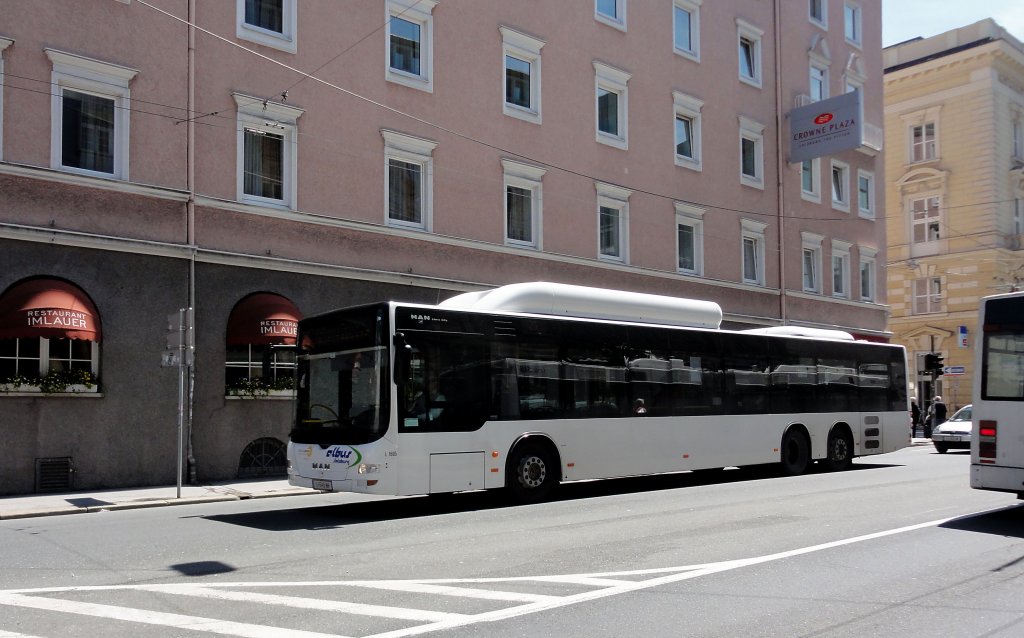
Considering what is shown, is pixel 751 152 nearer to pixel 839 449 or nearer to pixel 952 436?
pixel 952 436

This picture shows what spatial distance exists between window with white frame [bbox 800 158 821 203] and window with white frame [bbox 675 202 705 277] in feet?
22.2

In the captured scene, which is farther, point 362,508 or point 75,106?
point 75,106

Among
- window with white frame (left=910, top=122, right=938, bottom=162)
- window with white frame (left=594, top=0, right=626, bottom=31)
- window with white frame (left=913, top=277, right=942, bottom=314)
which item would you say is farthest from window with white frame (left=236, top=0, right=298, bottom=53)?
window with white frame (left=910, top=122, right=938, bottom=162)

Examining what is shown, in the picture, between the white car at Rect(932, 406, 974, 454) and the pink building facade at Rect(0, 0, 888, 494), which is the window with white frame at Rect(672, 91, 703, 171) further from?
the white car at Rect(932, 406, 974, 454)

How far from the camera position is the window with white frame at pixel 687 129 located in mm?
31219

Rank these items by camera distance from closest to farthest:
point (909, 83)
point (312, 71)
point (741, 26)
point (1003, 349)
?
point (1003, 349) → point (312, 71) → point (741, 26) → point (909, 83)

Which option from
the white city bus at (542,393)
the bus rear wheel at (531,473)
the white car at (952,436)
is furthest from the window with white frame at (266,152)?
the white car at (952,436)

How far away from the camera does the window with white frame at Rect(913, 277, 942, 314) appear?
49750 millimetres

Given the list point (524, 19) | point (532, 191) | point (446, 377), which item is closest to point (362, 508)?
point (446, 377)

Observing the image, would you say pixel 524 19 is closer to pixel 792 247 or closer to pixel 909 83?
pixel 792 247

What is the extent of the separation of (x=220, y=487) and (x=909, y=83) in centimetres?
4434

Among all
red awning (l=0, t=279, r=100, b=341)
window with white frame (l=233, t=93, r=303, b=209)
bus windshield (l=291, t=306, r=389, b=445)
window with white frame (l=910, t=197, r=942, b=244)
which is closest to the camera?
bus windshield (l=291, t=306, r=389, b=445)

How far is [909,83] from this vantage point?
51.1 meters

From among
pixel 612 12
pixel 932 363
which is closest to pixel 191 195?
pixel 612 12
